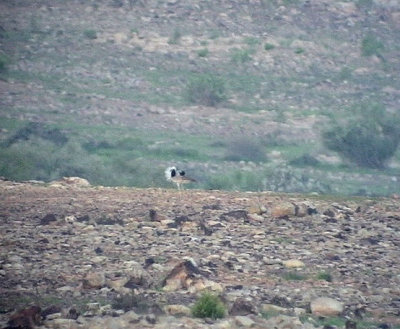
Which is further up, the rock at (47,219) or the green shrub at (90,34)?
the green shrub at (90,34)

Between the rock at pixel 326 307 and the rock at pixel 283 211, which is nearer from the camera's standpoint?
the rock at pixel 326 307

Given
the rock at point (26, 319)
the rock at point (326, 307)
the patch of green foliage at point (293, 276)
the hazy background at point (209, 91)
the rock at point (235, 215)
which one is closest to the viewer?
the rock at point (26, 319)

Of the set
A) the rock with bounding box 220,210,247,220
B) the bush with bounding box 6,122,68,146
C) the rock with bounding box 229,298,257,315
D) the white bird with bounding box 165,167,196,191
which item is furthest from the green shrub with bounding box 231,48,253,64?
the rock with bounding box 229,298,257,315

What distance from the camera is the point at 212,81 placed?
1310 inches

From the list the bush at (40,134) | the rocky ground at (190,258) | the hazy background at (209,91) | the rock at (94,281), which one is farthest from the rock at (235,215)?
the bush at (40,134)

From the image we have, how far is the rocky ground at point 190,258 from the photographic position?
1056 cm

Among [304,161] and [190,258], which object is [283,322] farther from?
[304,161]

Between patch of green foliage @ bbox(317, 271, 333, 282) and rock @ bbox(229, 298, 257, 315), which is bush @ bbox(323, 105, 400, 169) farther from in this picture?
rock @ bbox(229, 298, 257, 315)

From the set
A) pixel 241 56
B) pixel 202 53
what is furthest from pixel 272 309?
pixel 202 53

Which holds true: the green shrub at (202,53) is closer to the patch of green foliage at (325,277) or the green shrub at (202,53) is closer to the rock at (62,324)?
the patch of green foliage at (325,277)

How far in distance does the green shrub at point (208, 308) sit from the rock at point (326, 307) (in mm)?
1063

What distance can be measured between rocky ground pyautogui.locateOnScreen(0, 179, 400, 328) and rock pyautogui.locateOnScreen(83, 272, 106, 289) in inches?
0.5

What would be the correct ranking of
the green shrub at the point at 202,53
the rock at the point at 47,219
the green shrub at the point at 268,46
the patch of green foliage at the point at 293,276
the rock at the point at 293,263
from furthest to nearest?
the green shrub at the point at 268,46
the green shrub at the point at 202,53
the rock at the point at 47,219
the rock at the point at 293,263
the patch of green foliage at the point at 293,276

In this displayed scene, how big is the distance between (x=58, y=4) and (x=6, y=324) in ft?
101
